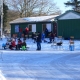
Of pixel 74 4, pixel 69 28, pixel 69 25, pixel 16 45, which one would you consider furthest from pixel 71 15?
pixel 74 4

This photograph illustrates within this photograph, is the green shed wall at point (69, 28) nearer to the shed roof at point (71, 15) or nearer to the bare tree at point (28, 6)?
the shed roof at point (71, 15)

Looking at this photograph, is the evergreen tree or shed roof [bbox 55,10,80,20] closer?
shed roof [bbox 55,10,80,20]

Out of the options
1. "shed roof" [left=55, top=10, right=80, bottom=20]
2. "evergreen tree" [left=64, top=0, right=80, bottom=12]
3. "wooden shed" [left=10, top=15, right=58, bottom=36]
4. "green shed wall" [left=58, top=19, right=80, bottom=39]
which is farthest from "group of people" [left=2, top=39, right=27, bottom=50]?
"evergreen tree" [left=64, top=0, right=80, bottom=12]

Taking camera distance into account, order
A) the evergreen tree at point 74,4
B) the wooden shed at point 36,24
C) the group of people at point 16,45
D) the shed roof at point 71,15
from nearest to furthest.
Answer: the group of people at point 16,45 → the shed roof at point 71,15 → the wooden shed at point 36,24 → the evergreen tree at point 74,4

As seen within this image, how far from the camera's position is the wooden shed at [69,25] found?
31562mm

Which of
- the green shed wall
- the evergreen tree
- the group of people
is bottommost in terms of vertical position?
the group of people

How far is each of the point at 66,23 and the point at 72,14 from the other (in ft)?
4.36

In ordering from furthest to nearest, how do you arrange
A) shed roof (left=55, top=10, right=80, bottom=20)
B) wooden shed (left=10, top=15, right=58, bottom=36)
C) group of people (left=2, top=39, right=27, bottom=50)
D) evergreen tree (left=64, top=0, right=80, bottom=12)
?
evergreen tree (left=64, top=0, right=80, bottom=12)
wooden shed (left=10, top=15, right=58, bottom=36)
shed roof (left=55, top=10, right=80, bottom=20)
group of people (left=2, top=39, right=27, bottom=50)

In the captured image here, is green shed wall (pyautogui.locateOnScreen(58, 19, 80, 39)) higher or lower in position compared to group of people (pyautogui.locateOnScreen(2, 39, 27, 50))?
higher

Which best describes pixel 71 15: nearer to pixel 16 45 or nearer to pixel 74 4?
pixel 16 45

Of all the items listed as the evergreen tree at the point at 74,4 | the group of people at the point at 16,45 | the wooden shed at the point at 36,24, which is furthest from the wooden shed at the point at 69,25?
the evergreen tree at the point at 74,4

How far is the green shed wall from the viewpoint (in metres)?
31.6

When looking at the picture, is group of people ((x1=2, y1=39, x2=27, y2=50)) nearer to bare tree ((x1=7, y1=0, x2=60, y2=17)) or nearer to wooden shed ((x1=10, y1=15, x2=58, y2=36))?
wooden shed ((x1=10, y1=15, x2=58, y2=36))

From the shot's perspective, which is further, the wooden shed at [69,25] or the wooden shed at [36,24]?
the wooden shed at [36,24]
